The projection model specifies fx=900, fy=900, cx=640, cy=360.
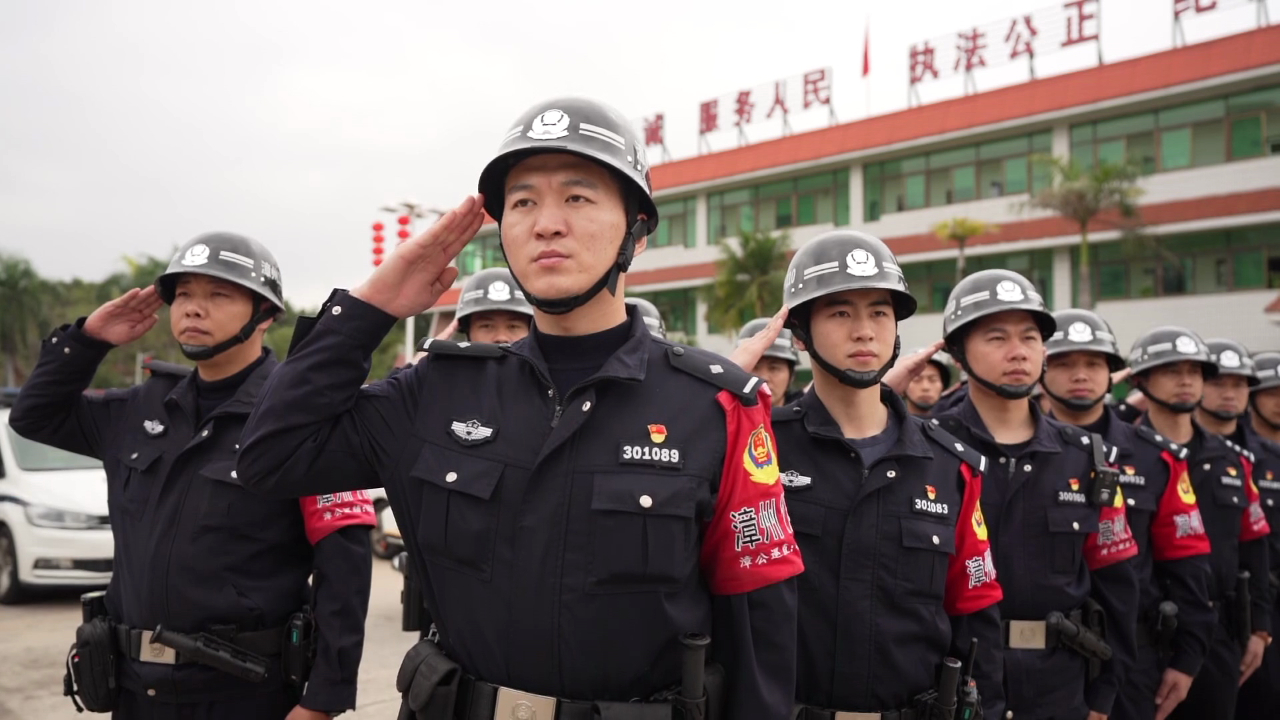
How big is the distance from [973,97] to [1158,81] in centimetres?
494

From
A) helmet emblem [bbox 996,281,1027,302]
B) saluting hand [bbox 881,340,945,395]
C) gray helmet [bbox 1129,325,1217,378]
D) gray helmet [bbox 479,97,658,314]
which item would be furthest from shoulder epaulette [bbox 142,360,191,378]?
gray helmet [bbox 1129,325,1217,378]

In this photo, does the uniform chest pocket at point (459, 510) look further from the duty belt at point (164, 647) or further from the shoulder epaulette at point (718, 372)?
the duty belt at point (164, 647)

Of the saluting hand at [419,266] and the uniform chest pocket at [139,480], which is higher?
the saluting hand at [419,266]

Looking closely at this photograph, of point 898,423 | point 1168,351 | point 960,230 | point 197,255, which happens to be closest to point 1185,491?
point 1168,351

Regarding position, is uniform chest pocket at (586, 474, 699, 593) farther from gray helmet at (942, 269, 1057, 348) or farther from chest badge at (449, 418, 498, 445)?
gray helmet at (942, 269, 1057, 348)

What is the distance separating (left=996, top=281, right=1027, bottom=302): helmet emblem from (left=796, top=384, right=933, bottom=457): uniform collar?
954 mm

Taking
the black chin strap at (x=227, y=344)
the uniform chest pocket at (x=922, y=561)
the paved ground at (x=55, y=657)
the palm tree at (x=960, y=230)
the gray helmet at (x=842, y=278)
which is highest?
the palm tree at (x=960, y=230)

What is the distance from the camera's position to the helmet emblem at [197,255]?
11.2 ft

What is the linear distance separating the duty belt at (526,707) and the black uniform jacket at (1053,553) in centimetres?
206

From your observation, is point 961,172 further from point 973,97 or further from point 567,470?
point 567,470

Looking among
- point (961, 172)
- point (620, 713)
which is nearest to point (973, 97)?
point (961, 172)

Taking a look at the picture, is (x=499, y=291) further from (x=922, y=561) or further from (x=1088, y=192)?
(x=1088, y=192)

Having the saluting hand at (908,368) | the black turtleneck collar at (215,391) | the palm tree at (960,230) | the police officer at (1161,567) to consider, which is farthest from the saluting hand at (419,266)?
the palm tree at (960,230)

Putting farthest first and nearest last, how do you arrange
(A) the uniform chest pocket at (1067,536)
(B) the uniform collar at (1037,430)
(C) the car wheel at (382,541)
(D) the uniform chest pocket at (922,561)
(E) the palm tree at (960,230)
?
(E) the palm tree at (960,230) → (C) the car wheel at (382,541) → (B) the uniform collar at (1037,430) → (A) the uniform chest pocket at (1067,536) → (D) the uniform chest pocket at (922,561)
